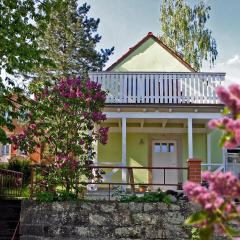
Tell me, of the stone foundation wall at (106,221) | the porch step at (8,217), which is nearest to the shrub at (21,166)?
the porch step at (8,217)

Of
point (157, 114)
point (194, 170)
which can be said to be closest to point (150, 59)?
point (157, 114)

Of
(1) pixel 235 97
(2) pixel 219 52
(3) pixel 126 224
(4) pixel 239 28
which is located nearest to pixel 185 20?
(2) pixel 219 52

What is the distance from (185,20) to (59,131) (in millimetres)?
21137

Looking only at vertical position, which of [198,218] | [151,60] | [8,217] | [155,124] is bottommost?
[8,217]

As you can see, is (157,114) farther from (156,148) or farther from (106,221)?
(106,221)

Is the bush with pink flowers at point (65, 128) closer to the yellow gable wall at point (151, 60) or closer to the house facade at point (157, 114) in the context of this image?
the house facade at point (157, 114)

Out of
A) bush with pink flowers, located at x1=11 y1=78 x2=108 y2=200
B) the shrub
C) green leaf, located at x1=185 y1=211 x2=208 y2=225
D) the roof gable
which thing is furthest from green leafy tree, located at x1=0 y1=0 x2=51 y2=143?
the shrub

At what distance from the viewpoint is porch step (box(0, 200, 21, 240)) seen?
A: 11.7 meters

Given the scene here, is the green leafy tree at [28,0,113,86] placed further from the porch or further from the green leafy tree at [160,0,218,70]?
the porch

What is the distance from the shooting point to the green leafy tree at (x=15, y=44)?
1124cm

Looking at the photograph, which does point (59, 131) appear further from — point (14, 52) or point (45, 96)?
point (14, 52)

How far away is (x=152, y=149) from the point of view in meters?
A: 17.0

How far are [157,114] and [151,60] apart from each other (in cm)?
482

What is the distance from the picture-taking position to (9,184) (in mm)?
17844
